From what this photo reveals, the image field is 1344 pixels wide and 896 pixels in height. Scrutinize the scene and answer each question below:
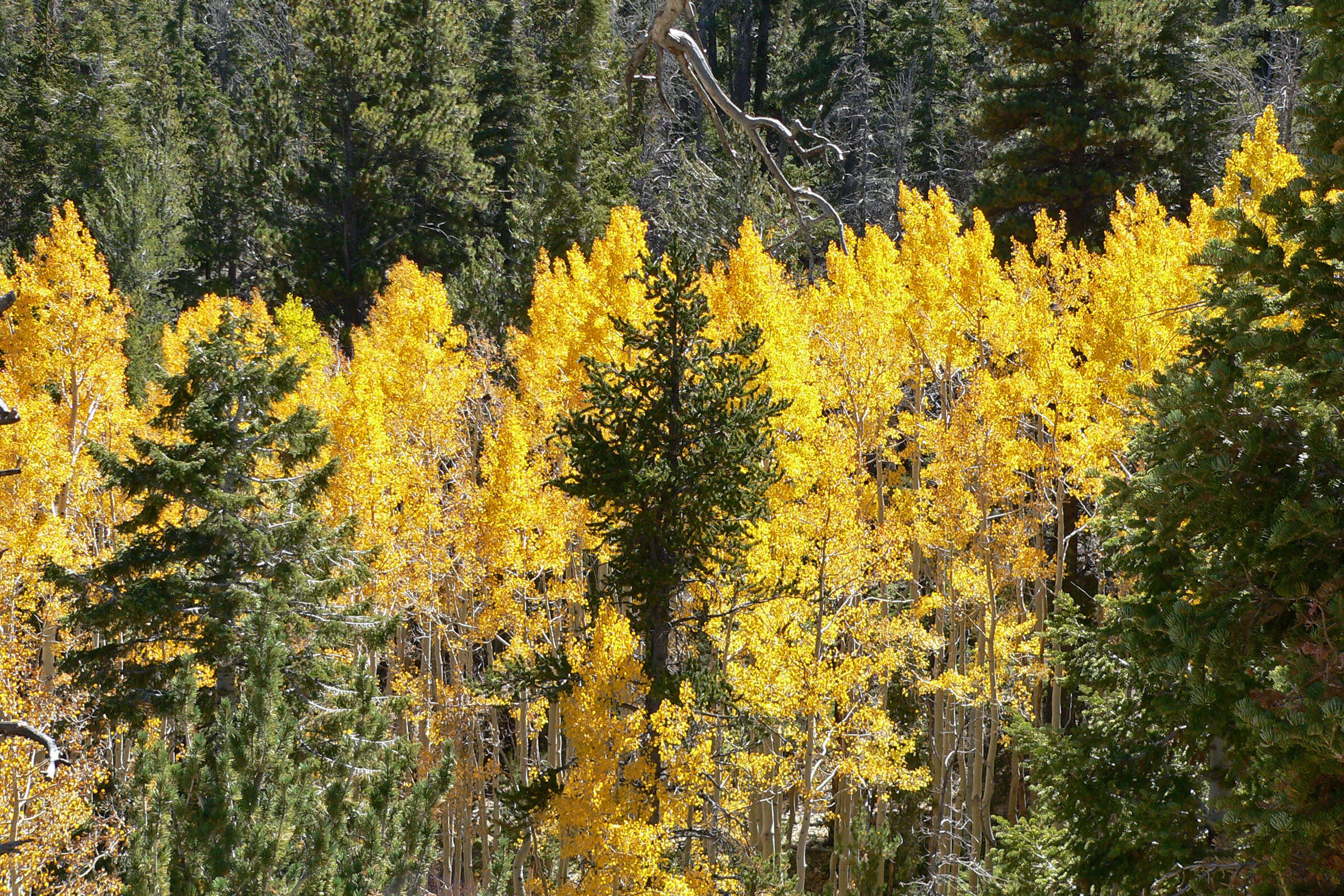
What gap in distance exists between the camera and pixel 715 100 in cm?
283

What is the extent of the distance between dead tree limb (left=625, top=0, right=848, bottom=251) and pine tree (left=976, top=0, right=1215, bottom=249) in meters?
22.7

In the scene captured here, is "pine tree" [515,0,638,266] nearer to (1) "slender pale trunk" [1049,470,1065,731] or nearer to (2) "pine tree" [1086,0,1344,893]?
(1) "slender pale trunk" [1049,470,1065,731]

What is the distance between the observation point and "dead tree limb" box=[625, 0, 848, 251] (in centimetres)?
257

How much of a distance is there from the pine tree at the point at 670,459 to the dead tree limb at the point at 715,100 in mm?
8680

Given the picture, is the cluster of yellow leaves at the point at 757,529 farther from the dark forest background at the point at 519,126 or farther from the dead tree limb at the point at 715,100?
the dead tree limb at the point at 715,100

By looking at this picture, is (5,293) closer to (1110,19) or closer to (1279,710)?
(1279,710)

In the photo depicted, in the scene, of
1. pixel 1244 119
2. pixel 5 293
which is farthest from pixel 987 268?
pixel 5 293

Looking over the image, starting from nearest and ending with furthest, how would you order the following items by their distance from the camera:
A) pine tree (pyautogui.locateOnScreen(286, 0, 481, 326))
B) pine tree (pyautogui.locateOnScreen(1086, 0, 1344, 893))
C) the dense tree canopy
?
pine tree (pyautogui.locateOnScreen(1086, 0, 1344, 893)) < the dense tree canopy < pine tree (pyautogui.locateOnScreen(286, 0, 481, 326))

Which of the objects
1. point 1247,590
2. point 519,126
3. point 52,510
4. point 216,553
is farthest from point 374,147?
point 1247,590

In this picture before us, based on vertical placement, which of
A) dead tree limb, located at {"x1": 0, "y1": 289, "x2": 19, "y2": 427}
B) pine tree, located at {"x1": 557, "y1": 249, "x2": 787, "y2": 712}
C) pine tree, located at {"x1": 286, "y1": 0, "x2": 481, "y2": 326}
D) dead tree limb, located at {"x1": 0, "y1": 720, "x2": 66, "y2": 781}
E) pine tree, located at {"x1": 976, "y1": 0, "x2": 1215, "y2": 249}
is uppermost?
pine tree, located at {"x1": 286, "y1": 0, "x2": 481, "y2": 326}

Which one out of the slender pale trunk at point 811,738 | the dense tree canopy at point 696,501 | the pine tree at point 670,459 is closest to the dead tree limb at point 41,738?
the dense tree canopy at point 696,501

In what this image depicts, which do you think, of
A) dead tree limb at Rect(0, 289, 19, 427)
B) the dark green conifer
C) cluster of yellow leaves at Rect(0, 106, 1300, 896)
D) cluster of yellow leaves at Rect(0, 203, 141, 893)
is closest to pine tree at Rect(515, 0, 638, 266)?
cluster of yellow leaves at Rect(0, 106, 1300, 896)

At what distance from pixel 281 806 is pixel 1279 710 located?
6866 mm

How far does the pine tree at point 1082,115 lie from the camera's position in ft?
78.3
